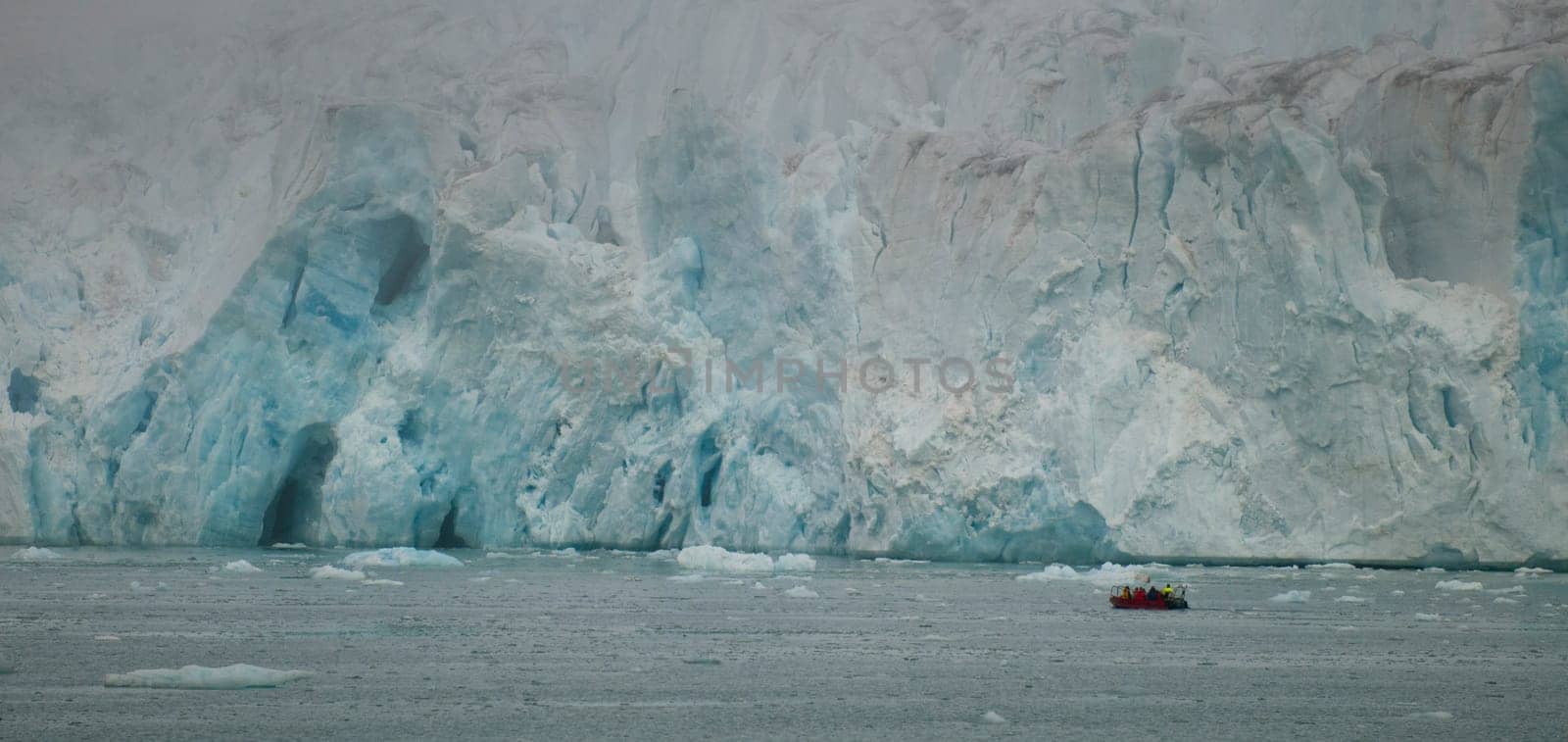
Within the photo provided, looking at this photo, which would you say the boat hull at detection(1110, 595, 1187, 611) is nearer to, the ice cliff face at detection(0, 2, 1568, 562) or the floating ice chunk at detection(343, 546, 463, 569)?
the ice cliff face at detection(0, 2, 1568, 562)

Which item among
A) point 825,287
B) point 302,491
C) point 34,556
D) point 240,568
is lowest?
point 34,556

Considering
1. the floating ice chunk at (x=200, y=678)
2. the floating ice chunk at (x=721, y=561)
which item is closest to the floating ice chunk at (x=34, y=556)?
the floating ice chunk at (x=721, y=561)

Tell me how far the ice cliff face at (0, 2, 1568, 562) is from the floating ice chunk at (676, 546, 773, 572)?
2060 mm

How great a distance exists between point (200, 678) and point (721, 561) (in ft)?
42.5

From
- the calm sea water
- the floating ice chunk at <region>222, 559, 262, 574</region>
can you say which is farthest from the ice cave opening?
the calm sea water

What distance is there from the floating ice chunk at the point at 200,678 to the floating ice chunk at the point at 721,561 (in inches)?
490

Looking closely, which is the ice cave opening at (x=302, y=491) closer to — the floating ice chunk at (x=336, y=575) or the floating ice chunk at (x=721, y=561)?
the floating ice chunk at (x=336, y=575)

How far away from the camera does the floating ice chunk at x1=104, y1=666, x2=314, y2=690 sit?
981 cm

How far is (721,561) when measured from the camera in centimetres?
2256

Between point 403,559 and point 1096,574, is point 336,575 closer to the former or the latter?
point 403,559

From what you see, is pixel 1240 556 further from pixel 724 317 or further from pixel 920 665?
pixel 920 665

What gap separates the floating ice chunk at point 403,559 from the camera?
2242 cm

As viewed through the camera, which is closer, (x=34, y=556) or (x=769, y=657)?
(x=769, y=657)

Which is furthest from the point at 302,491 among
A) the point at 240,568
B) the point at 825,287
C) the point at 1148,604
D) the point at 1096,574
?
the point at 1148,604
